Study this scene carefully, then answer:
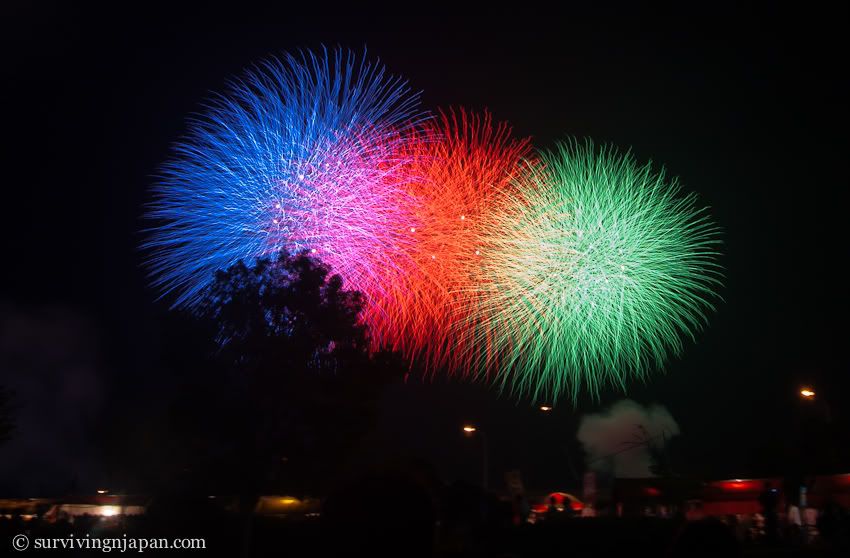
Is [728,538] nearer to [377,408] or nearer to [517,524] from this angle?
[517,524]

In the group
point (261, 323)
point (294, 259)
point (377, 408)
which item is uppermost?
point (294, 259)

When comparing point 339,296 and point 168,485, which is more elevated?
point 339,296

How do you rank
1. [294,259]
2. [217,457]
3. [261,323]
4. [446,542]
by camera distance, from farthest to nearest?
1. [294,259]
2. [261,323]
3. [217,457]
4. [446,542]

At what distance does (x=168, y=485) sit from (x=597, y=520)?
11.4 metres

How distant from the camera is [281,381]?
59.0 ft

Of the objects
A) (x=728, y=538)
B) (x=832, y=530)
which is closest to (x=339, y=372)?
(x=832, y=530)

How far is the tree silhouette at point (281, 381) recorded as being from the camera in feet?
57.5

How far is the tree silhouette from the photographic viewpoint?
17531 millimetres

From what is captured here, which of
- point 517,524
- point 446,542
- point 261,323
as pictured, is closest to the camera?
point 446,542

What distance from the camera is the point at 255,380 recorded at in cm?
1794

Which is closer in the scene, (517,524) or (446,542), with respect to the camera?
(446,542)

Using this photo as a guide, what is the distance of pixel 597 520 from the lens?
14.2 meters

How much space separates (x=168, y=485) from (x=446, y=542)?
47.0 ft

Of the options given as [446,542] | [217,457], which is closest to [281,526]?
[217,457]
